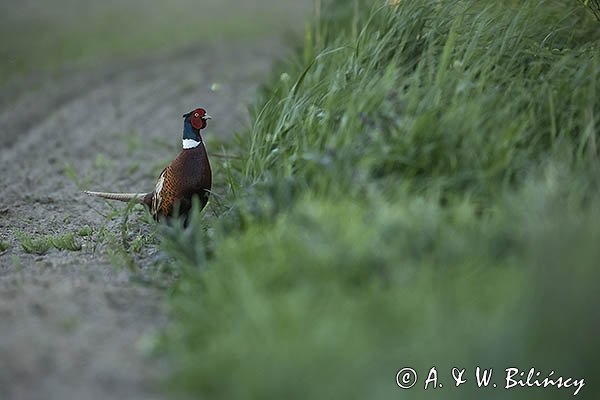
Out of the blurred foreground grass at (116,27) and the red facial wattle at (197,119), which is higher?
the blurred foreground grass at (116,27)

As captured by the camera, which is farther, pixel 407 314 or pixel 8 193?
pixel 8 193

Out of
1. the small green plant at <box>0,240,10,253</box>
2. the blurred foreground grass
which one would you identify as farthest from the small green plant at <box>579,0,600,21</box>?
the blurred foreground grass

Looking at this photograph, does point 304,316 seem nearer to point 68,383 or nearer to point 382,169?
point 68,383

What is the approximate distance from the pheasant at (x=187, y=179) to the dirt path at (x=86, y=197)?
260 mm

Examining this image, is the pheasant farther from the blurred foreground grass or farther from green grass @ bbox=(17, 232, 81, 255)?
the blurred foreground grass

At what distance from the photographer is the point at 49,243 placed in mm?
4707

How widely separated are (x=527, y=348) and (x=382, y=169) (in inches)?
45.3

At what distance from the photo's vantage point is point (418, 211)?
11.1 ft

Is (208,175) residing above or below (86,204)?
below

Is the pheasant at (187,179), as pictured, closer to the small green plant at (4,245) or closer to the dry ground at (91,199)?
the dry ground at (91,199)

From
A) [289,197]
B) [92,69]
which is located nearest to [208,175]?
[289,197]

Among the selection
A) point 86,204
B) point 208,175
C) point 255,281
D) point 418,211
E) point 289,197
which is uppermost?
point 86,204

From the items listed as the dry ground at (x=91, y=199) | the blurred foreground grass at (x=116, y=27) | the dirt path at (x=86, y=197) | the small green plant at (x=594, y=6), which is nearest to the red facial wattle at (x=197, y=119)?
the dry ground at (x=91, y=199)

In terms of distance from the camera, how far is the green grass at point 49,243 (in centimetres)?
465
